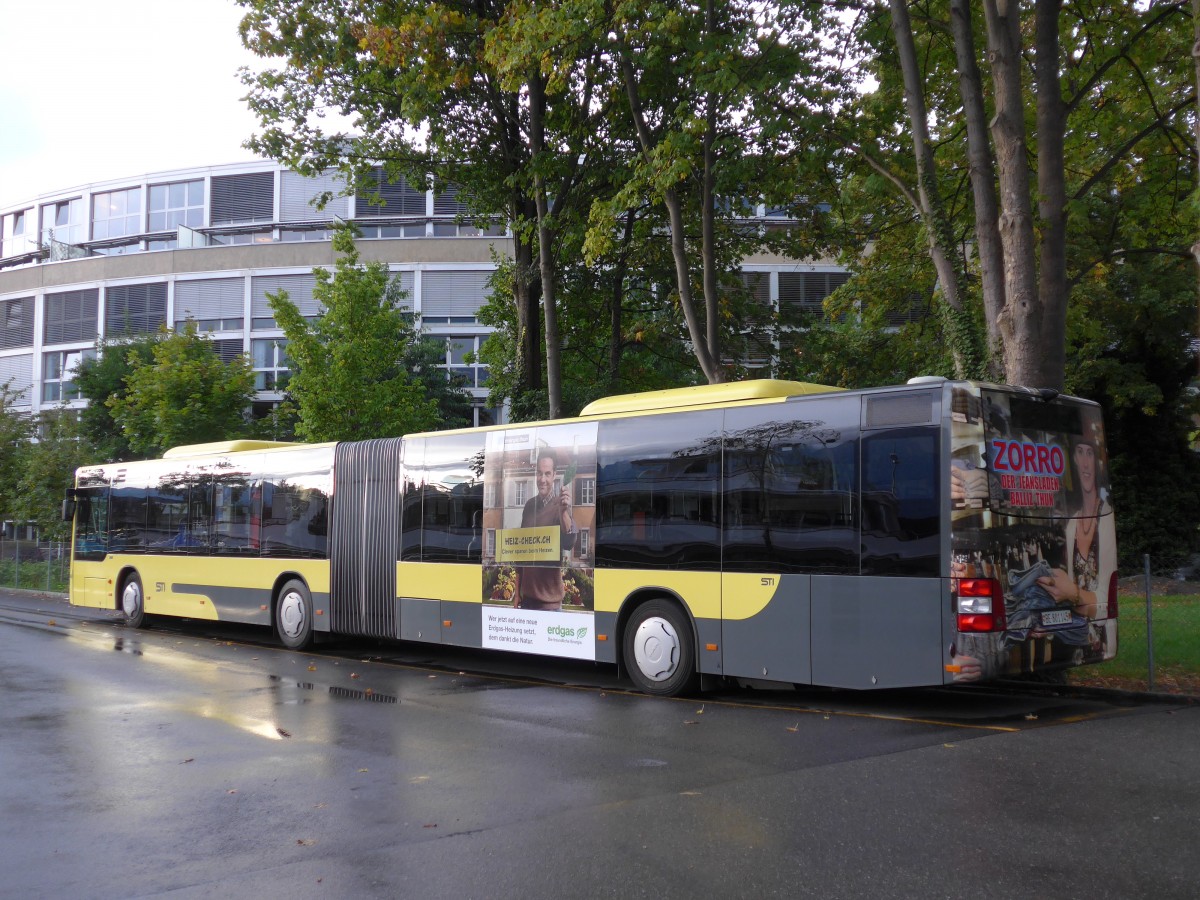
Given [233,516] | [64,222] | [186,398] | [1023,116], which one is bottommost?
[233,516]

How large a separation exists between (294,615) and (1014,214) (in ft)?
36.5

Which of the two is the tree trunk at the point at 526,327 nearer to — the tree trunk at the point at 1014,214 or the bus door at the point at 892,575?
the tree trunk at the point at 1014,214

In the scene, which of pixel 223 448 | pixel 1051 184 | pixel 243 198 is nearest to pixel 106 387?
pixel 243 198

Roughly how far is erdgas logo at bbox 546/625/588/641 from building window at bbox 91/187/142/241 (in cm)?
4735

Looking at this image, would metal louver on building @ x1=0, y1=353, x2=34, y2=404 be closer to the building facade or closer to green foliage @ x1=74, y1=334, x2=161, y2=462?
the building facade

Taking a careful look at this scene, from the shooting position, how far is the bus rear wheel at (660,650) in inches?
432

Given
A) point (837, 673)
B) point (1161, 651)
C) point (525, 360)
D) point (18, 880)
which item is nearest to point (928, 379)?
point (837, 673)

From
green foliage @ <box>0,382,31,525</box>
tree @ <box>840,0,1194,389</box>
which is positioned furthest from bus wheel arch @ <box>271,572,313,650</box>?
green foliage @ <box>0,382,31,525</box>

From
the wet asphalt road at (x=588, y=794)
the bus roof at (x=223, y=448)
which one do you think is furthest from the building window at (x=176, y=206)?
the wet asphalt road at (x=588, y=794)

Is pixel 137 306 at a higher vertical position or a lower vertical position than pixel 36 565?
higher

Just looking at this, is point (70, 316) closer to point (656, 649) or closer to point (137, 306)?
point (137, 306)

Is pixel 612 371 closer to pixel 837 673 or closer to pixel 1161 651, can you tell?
pixel 1161 651

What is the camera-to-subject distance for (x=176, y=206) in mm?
51969

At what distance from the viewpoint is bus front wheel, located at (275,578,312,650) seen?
16.0 meters
